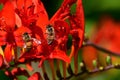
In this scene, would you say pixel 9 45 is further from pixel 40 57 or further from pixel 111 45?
pixel 111 45

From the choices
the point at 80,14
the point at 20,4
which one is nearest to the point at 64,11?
the point at 80,14

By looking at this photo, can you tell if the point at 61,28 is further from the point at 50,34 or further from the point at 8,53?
the point at 8,53

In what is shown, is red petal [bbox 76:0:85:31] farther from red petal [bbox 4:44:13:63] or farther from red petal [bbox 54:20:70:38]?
red petal [bbox 4:44:13:63]

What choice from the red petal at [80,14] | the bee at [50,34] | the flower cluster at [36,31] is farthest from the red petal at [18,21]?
the red petal at [80,14]

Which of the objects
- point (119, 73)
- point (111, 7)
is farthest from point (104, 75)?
point (111, 7)

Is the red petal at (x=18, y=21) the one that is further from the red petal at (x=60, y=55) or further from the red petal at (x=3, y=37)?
the red petal at (x=60, y=55)

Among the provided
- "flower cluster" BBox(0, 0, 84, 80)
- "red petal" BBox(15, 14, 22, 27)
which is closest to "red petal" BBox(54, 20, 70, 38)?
"flower cluster" BBox(0, 0, 84, 80)

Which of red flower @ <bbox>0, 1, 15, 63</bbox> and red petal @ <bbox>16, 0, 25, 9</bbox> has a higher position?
red petal @ <bbox>16, 0, 25, 9</bbox>

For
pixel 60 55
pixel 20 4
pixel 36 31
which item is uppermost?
pixel 20 4
